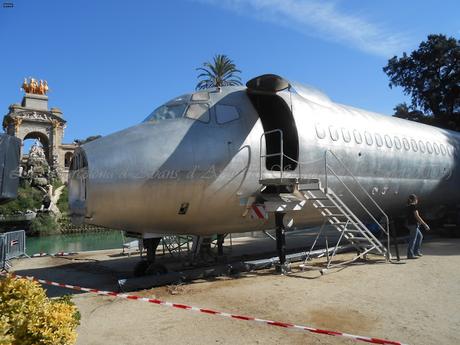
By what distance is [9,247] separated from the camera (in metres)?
14.0

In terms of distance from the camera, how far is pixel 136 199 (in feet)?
26.7

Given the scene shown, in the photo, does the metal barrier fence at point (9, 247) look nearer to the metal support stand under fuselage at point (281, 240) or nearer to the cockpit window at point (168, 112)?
the cockpit window at point (168, 112)

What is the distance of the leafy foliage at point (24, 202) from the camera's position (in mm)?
46181

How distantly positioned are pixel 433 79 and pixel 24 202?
46050 millimetres

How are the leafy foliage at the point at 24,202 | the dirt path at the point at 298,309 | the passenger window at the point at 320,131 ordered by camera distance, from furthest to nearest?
the leafy foliage at the point at 24,202 → the passenger window at the point at 320,131 → the dirt path at the point at 298,309

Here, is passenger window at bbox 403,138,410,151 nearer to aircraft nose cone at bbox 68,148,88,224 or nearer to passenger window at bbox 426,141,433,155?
passenger window at bbox 426,141,433,155

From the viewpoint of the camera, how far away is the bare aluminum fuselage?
8047 millimetres

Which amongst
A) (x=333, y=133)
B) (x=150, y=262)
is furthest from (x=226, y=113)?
(x=150, y=262)

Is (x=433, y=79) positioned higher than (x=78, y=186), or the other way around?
(x=433, y=79)

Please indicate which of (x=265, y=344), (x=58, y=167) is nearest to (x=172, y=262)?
(x=265, y=344)

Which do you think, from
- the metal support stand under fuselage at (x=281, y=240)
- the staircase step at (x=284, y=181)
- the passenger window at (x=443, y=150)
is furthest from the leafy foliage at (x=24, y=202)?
the passenger window at (x=443, y=150)

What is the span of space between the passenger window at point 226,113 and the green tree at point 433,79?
29094 mm

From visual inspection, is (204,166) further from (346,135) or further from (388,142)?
(388,142)

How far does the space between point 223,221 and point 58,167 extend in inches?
2806
